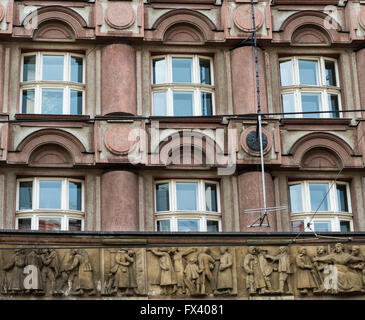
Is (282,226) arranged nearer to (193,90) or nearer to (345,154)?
(345,154)

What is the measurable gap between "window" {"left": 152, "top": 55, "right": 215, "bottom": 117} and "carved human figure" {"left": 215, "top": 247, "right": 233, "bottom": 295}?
5687 mm

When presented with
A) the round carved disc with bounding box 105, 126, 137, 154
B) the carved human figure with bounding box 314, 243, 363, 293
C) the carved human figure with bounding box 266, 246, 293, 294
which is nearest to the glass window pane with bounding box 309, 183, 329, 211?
the carved human figure with bounding box 314, 243, 363, 293

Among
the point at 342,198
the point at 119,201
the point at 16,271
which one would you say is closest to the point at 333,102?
the point at 342,198

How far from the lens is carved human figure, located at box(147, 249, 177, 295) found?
2309cm

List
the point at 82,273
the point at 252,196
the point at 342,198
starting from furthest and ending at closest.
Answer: the point at 342,198 → the point at 252,196 → the point at 82,273

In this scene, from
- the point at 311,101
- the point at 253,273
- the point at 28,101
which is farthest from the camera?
the point at 311,101

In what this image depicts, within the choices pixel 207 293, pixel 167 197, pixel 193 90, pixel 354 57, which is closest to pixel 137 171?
pixel 167 197

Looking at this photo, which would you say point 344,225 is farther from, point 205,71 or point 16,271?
point 16,271

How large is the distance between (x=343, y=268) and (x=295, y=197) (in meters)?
4.16

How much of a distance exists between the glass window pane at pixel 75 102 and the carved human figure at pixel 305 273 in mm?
7940

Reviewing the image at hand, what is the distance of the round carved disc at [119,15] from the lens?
2791 centimetres

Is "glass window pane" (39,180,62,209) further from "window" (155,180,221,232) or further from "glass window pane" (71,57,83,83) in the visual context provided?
"glass window pane" (71,57,83,83)

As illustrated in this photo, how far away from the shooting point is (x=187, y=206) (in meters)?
26.9

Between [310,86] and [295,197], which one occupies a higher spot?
[310,86]
